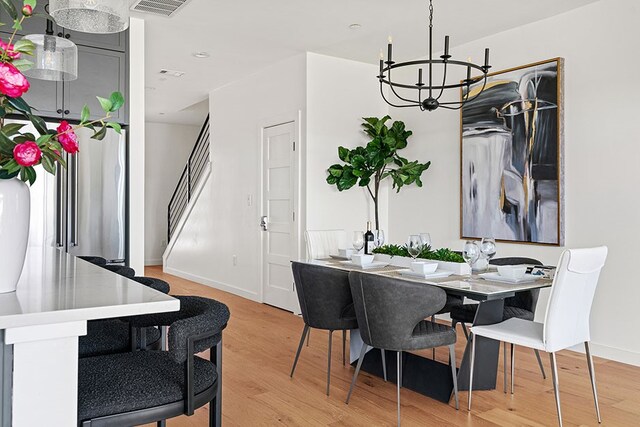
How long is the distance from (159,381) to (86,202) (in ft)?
10.6

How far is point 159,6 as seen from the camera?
4.47 metres

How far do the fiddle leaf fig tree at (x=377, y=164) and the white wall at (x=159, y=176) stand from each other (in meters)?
5.91

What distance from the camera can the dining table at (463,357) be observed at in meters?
2.95

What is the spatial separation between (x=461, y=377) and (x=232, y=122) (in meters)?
4.95

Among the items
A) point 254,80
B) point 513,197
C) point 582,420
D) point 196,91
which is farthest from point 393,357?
point 196,91

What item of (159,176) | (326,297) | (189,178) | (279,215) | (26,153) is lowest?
(326,297)

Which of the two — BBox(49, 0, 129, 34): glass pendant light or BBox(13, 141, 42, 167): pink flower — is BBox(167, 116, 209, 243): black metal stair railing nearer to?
BBox(49, 0, 129, 34): glass pendant light

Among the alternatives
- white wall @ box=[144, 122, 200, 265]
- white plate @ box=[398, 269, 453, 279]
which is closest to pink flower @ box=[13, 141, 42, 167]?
white plate @ box=[398, 269, 453, 279]

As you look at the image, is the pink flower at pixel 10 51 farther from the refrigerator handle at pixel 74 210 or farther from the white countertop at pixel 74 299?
the refrigerator handle at pixel 74 210

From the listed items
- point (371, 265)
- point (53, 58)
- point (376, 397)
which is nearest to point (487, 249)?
point (371, 265)

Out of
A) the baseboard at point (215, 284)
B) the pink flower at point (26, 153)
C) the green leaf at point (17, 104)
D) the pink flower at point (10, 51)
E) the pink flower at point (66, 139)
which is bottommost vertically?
the baseboard at point (215, 284)

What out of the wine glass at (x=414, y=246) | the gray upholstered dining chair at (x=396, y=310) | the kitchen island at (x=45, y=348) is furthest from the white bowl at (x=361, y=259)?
the kitchen island at (x=45, y=348)

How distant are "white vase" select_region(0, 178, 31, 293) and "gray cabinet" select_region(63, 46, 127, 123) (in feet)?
10.3

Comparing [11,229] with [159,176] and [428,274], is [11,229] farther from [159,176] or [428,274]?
[159,176]
